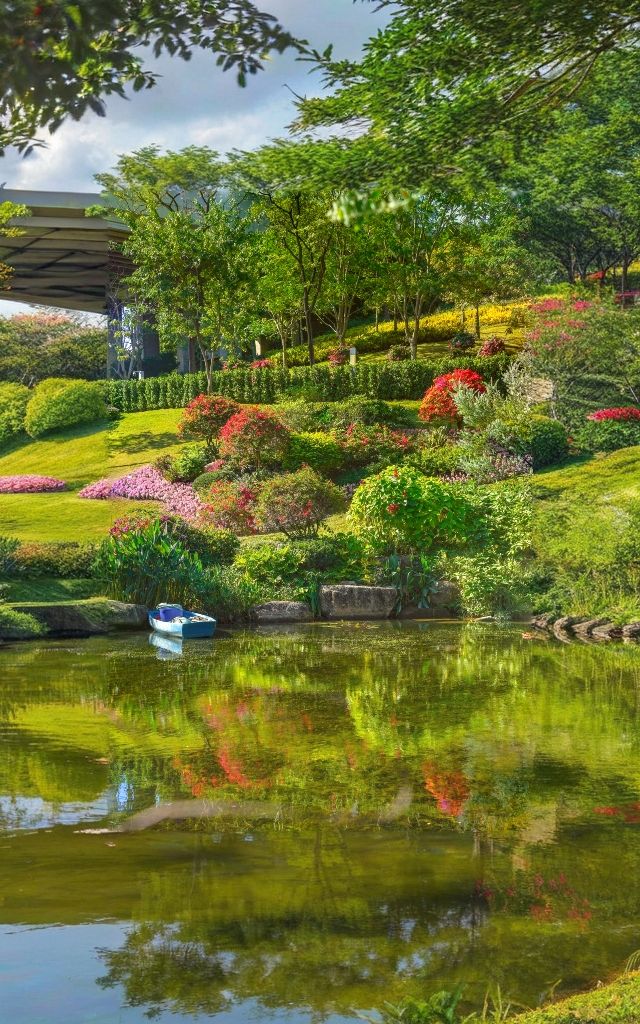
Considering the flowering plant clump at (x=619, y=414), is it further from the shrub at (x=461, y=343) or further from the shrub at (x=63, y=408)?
the shrub at (x=63, y=408)

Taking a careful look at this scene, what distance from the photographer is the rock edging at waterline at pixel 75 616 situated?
1612 centimetres

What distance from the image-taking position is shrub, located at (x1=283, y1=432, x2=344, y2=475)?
1046 inches

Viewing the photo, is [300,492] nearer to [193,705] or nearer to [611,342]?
[193,705]

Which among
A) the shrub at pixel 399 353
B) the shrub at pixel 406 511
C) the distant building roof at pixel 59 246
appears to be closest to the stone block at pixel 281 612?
the shrub at pixel 406 511

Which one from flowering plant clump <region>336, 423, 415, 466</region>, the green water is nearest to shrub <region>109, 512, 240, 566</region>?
the green water

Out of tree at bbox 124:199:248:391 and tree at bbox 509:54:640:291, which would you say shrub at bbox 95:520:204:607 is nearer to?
tree at bbox 124:199:248:391

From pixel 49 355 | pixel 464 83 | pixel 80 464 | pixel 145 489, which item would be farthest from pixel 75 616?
pixel 49 355

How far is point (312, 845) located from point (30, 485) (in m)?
25.1

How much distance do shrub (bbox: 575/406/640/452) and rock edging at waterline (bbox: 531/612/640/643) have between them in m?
11.1

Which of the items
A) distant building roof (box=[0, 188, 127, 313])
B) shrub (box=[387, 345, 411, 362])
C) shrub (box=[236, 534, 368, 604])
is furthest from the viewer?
shrub (box=[387, 345, 411, 362])

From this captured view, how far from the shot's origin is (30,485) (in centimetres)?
2989

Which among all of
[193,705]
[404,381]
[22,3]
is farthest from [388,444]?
[22,3]

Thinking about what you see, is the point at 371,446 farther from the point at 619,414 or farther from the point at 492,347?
the point at 492,347

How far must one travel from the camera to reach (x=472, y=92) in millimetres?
9680
